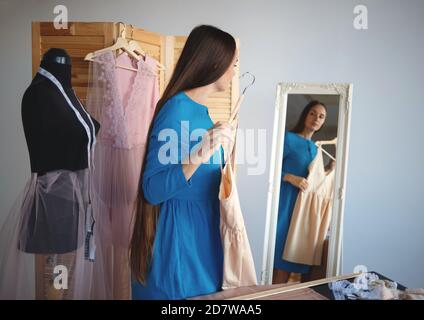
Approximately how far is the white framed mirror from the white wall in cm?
5

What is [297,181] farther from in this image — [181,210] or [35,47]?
[35,47]

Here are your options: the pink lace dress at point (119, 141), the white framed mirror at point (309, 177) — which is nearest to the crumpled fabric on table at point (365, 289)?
the white framed mirror at point (309, 177)

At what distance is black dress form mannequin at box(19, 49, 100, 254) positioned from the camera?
1326 mm

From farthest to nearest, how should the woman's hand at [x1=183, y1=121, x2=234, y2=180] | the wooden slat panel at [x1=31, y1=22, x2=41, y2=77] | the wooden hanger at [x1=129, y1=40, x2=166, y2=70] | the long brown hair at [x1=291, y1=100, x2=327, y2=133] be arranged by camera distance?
the long brown hair at [x1=291, y1=100, x2=327, y2=133]
the wooden hanger at [x1=129, y1=40, x2=166, y2=70]
the wooden slat panel at [x1=31, y1=22, x2=41, y2=77]
the woman's hand at [x1=183, y1=121, x2=234, y2=180]

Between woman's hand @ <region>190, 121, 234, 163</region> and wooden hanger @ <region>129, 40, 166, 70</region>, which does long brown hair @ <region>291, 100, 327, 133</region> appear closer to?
woman's hand @ <region>190, 121, 234, 163</region>

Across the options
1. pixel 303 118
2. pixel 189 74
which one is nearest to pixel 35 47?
pixel 189 74

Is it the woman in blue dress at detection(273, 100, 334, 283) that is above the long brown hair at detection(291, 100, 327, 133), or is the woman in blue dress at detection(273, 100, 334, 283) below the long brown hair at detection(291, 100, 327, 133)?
below

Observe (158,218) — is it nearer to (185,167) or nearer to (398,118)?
(185,167)

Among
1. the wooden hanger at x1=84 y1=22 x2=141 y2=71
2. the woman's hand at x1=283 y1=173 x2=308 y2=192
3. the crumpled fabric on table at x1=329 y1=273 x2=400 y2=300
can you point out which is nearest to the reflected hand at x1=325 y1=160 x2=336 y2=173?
the woman's hand at x1=283 y1=173 x2=308 y2=192

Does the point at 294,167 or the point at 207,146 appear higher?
the point at 207,146

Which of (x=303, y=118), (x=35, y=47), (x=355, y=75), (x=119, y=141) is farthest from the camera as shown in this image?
→ (x=355, y=75)

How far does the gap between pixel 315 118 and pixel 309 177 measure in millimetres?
259

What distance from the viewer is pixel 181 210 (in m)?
1.32

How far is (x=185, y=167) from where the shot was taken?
48.4 inches
